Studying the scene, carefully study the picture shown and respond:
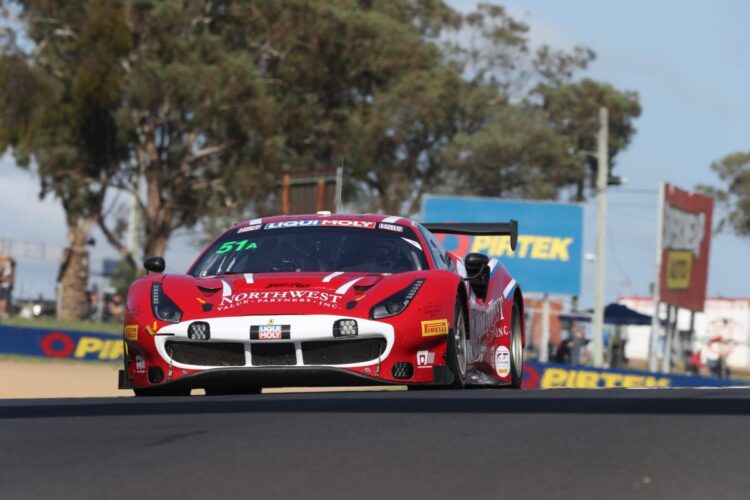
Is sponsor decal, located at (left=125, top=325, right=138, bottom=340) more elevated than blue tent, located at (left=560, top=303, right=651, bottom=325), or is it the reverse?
sponsor decal, located at (left=125, top=325, right=138, bottom=340)

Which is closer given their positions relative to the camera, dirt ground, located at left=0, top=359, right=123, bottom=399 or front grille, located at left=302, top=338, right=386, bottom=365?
front grille, located at left=302, top=338, right=386, bottom=365

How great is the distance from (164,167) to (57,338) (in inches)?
589

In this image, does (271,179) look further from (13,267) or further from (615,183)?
(13,267)

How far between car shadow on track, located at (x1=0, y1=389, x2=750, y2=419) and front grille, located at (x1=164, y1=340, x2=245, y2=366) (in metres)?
0.59

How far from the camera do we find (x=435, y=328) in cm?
862

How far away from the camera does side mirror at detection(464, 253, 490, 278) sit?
991cm

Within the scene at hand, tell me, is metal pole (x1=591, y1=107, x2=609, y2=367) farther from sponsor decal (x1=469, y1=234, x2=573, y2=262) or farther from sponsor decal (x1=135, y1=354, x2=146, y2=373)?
sponsor decal (x1=135, y1=354, x2=146, y2=373)

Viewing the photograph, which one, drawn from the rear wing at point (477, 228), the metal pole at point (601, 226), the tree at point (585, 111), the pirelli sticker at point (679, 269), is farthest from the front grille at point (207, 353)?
the tree at point (585, 111)

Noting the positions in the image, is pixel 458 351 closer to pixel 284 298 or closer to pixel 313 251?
pixel 284 298

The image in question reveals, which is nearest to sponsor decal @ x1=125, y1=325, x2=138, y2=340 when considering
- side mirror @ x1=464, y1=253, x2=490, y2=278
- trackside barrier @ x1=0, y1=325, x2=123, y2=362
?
side mirror @ x1=464, y1=253, x2=490, y2=278

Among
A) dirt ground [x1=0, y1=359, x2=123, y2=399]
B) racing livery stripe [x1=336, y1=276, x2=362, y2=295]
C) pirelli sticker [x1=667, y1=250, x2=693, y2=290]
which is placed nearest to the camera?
racing livery stripe [x1=336, y1=276, x2=362, y2=295]

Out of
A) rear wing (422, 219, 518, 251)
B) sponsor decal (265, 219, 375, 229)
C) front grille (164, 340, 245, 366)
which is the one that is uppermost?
rear wing (422, 219, 518, 251)

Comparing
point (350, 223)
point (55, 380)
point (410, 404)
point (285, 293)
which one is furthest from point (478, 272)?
point (55, 380)

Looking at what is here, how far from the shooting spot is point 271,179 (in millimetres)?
46344
